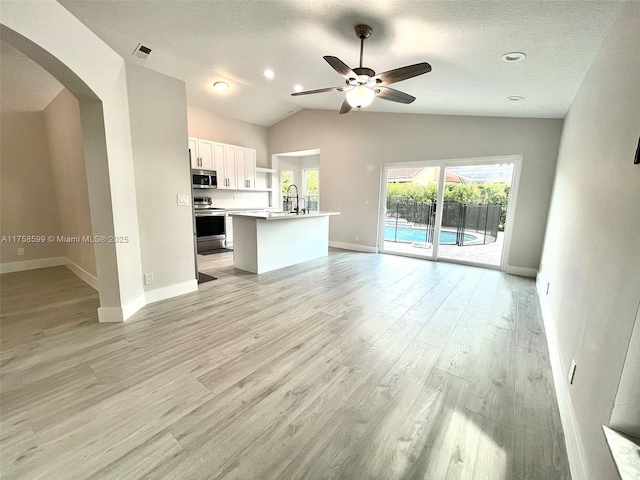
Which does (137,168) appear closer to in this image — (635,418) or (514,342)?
(635,418)

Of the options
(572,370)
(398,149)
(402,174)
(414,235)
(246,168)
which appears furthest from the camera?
(246,168)

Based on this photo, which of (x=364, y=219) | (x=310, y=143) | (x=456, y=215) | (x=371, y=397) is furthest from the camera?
(x=310, y=143)

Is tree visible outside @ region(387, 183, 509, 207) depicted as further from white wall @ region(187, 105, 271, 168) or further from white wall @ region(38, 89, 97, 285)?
white wall @ region(38, 89, 97, 285)

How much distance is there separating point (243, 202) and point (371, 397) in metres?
6.11

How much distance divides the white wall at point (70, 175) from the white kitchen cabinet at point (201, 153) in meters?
2.00

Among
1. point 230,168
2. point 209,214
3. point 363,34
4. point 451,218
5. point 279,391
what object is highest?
point 363,34

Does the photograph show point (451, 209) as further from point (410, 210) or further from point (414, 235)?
point (414, 235)

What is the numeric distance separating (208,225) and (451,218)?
5.06 metres

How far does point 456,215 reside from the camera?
5.23 meters

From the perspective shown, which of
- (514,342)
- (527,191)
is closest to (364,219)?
(527,191)

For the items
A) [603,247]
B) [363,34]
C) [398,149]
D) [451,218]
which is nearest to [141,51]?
[363,34]

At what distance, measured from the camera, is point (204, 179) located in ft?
18.9

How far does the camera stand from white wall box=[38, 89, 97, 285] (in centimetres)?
355

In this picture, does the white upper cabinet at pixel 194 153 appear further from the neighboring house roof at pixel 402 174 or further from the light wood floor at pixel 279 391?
the neighboring house roof at pixel 402 174
